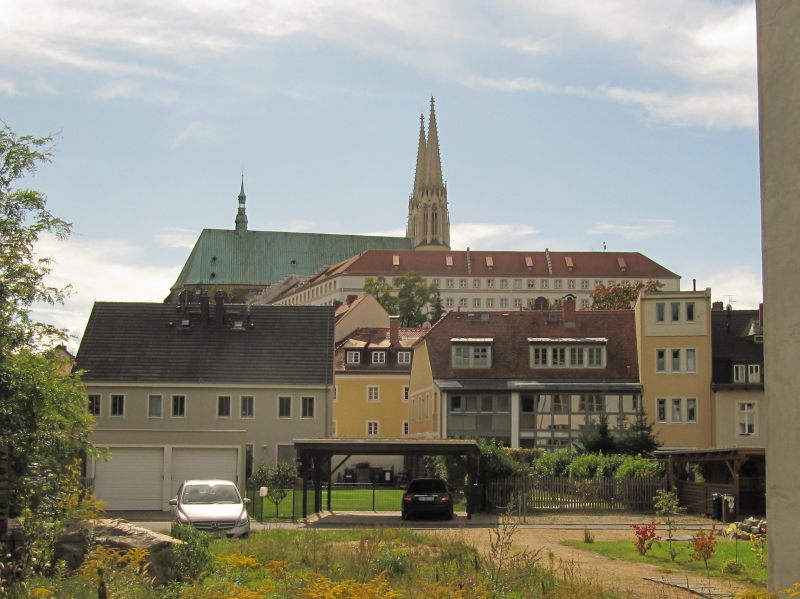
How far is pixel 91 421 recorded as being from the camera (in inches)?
1390

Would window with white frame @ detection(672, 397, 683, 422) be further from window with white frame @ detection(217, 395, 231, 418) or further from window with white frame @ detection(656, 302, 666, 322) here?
window with white frame @ detection(217, 395, 231, 418)

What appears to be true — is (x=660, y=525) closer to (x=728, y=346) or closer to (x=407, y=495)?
(x=407, y=495)

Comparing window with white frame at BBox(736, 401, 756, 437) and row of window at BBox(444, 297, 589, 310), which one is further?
row of window at BBox(444, 297, 589, 310)

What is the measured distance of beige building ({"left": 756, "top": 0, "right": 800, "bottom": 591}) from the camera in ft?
47.6

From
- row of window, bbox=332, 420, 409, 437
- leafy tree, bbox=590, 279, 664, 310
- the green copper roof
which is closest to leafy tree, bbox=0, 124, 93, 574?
row of window, bbox=332, 420, 409, 437

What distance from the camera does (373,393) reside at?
7969 cm

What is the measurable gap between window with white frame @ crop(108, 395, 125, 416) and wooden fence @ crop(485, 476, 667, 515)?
72.2 feet

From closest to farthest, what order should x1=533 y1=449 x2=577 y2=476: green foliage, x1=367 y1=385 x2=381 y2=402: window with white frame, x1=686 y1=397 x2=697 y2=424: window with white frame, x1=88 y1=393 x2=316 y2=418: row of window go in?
x1=533 y1=449 x2=577 y2=476: green foliage → x1=88 y1=393 x2=316 y2=418: row of window → x1=686 y1=397 x2=697 y2=424: window with white frame → x1=367 y1=385 x2=381 y2=402: window with white frame

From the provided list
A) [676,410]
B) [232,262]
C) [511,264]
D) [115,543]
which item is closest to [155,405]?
[676,410]

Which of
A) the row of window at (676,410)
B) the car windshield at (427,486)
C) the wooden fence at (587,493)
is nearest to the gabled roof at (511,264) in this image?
the row of window at (676,410)

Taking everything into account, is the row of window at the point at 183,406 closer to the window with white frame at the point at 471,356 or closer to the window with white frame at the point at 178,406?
the window with white frame at the point at 178,406

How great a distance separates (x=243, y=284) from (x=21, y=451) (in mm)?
166618

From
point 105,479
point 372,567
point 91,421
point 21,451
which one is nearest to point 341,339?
point 105,479

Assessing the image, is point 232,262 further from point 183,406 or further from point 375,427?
point 183,406
